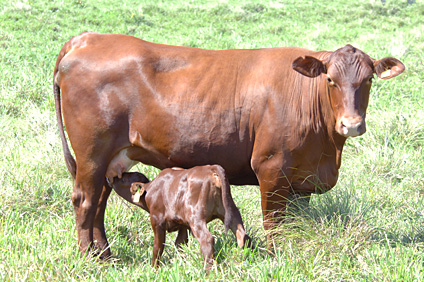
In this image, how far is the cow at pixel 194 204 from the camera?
12.9 feet

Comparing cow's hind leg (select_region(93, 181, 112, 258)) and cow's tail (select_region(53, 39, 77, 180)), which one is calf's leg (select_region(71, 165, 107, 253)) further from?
cow's tail (select_region(53, 39, 77, 180))

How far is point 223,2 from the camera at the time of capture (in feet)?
63.8

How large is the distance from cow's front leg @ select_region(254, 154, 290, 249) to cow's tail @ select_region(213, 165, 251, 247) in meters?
0.43

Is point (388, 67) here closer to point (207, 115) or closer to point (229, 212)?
point (207, 115)

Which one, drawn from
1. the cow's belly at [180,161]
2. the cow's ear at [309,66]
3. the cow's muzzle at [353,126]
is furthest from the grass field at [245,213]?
the cow's ear at [309,66]

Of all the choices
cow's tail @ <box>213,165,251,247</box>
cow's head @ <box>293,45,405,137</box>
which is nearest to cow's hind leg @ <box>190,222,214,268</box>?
cow's tail @ <box>213,165,251,247</box>

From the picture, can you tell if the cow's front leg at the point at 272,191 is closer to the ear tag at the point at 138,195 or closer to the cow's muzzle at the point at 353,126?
the cow's muzzle at the point at 353,126

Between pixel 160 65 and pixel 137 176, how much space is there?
100 cm

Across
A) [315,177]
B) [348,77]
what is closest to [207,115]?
[315,177]

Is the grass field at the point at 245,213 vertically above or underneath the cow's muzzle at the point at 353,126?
underneath

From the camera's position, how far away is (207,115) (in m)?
4.42

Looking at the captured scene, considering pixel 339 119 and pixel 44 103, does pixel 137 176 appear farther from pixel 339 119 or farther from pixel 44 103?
pixel 44 103

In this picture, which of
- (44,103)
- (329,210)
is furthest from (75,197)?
(44,103)

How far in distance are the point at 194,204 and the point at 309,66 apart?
1420 mm
